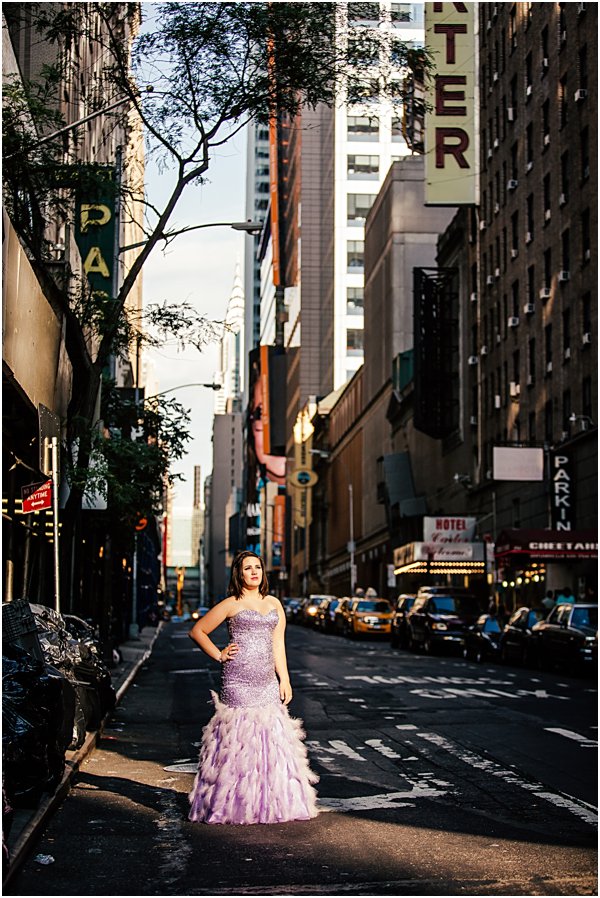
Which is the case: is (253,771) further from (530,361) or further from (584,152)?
(530,361)

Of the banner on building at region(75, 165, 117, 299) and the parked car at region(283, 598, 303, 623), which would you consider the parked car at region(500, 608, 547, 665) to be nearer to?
the banner on building at region(75, 165, 117, 299)

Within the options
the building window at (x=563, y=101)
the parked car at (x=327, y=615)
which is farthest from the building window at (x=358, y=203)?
the building window at (x=563, y=101)

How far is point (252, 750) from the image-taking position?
9.49m

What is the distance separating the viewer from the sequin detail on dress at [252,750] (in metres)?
9.51

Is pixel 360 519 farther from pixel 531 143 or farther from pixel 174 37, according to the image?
pixel 174 37

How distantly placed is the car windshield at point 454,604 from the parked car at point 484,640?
12.7 ft

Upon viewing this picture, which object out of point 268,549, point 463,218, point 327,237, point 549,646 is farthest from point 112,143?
point 268,549

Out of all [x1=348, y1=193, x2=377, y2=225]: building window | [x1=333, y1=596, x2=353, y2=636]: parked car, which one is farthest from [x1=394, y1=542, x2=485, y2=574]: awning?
[x1=348, y1=193, x2=377, y2=225]: building window

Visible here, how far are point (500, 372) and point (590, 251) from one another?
48.5ft

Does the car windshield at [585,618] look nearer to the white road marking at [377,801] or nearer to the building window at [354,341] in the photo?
the white road marking at [377,801]

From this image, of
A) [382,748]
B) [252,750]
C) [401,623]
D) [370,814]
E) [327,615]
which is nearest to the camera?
[252,750]

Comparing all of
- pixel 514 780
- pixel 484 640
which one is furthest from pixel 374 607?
pixel 514 780

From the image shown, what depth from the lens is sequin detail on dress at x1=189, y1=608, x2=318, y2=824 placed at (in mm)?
9508

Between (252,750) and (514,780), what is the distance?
12.7 ft
